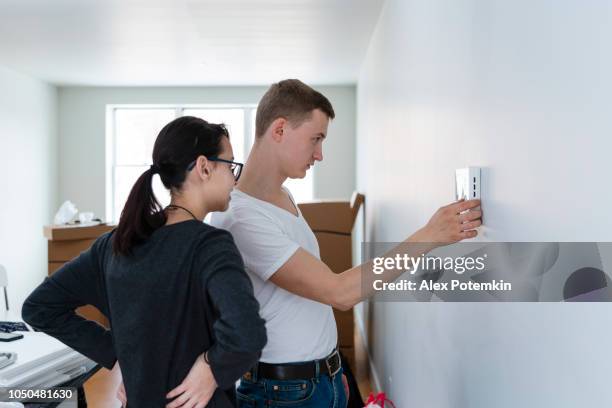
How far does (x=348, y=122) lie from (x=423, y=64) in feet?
17.2

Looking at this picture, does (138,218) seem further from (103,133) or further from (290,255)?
(103,133)

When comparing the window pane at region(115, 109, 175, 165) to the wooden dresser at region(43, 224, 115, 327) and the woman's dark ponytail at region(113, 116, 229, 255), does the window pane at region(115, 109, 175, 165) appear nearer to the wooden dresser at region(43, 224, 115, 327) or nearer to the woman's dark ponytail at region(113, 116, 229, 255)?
the wooden dresser at region(43, 224, 115, 327)

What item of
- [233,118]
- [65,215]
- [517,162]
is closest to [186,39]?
[65,215]

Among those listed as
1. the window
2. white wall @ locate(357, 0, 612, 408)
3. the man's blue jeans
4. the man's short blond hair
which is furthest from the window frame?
the man's blue jeans

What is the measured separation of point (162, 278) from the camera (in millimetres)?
1118

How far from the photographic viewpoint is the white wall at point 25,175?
610 centimetres

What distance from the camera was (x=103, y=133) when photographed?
24.8 feet

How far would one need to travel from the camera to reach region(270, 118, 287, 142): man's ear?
4.89 ft

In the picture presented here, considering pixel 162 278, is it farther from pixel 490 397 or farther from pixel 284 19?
pixel 284 19

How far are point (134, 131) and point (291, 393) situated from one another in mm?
6856

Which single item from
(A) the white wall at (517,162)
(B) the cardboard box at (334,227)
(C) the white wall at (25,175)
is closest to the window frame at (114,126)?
(C) the white wall at (25,175)

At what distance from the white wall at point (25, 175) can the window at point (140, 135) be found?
2.32 ft

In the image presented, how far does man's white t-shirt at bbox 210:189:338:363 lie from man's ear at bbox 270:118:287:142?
0.17 m

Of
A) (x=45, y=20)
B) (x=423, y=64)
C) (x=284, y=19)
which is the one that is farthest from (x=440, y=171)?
(x=45, y=20)
